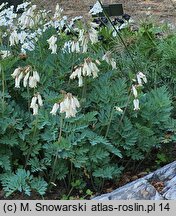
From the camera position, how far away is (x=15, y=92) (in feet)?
13.5

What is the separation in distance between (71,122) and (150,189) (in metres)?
0.70

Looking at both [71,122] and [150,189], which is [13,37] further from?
[150,189]

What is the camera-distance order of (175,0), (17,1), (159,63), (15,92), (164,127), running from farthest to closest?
(175,0), (17,1), (159,63), (15,92), (164,127)

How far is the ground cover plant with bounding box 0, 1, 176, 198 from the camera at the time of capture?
350 centimetres

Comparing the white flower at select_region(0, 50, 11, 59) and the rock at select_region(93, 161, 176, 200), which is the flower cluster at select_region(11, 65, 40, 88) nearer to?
the white flower at select_region(0, 50, 11, 59)

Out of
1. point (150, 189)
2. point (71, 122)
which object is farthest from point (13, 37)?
point (150, 189)

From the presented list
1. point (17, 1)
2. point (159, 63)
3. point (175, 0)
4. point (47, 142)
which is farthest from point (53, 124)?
point (175, 0)

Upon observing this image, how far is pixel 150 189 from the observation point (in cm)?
345

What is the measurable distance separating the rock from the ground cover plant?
184 mm

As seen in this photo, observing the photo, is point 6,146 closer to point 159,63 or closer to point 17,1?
point 159,63

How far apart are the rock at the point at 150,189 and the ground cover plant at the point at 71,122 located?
18 cm

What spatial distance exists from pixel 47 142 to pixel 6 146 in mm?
306

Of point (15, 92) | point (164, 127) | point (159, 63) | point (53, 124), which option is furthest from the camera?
point (159, 63)

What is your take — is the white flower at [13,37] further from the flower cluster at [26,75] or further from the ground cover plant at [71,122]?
the flower cluster at [26,75]
